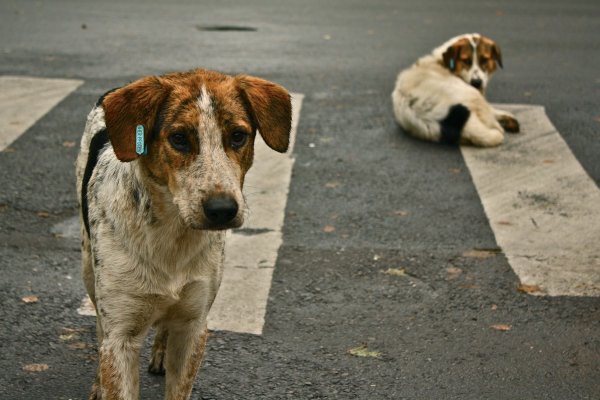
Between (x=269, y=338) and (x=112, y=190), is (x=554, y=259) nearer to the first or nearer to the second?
(x=269, y=338)

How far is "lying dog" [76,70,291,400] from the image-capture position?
425 centimetres

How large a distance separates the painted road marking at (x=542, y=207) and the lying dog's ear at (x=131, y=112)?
3335mm

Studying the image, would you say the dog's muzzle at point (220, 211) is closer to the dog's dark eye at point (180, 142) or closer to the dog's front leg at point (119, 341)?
the dog's dark eye at point (180, 142)

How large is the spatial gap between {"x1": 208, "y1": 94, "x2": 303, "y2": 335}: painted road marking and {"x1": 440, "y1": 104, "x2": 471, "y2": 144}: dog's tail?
1462 mm

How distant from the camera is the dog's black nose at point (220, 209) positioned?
13.6ft

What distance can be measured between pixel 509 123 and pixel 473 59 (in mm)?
804

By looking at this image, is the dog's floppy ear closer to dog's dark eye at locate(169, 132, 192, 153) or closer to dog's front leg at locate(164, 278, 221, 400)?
dog's front leg at locate(164, 278, 221, 400)

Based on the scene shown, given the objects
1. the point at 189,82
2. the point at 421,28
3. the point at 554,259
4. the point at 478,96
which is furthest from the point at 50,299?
the point at 421,28

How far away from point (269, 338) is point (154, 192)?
1787 mm

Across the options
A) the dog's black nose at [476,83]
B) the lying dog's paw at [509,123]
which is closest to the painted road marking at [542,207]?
the lying dog's paw at [509,123]

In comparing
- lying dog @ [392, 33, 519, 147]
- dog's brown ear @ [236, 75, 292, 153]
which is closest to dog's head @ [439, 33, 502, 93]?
lying dog @ [392, 33, 519, 147]

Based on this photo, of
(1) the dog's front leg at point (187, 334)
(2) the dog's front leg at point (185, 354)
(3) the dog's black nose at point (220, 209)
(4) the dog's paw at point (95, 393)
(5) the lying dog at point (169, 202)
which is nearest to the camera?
(3) the dog's black nose at point (220, 209)

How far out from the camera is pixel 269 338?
6039 millimetres

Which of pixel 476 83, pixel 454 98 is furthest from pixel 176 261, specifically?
pixel 476 83
